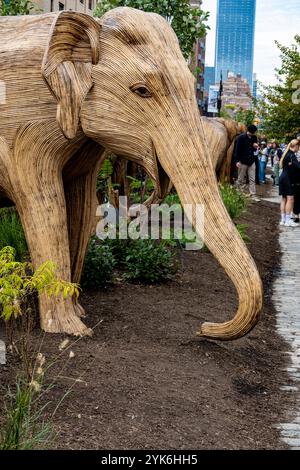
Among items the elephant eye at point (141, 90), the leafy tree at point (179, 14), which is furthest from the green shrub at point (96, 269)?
the leafy tree at point (179, 14)

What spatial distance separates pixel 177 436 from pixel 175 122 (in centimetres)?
215

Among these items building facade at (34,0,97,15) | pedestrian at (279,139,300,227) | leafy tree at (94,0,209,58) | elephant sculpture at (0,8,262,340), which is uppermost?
building facade at (34,0,97,15)

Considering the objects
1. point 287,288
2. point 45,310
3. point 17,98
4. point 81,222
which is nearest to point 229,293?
point 287,288

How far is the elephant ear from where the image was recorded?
18.5 feet

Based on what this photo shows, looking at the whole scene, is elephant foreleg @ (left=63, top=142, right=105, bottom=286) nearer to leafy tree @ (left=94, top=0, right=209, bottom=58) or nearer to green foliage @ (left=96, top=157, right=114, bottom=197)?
green foliage @ (left=96, top=157, right=114, bottom=197)

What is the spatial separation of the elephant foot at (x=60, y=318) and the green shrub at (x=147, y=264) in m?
2.81

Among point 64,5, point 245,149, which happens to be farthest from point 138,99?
point 64,5

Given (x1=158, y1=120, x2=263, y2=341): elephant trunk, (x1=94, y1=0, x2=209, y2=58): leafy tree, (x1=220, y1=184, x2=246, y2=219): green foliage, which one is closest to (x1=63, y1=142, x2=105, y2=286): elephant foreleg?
(x1=158, y1=120, x2=263, y2=341): elephant trunk

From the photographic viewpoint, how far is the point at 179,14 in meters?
14.2

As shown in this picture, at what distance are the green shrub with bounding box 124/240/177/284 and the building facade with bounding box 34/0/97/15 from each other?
24752 mm

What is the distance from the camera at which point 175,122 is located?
562 cm

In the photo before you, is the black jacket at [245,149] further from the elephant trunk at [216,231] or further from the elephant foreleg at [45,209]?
the elephant trunk at [216,231]

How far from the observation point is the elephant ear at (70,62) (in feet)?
18.5

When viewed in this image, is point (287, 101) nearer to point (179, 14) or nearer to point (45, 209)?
point (179, 14)
